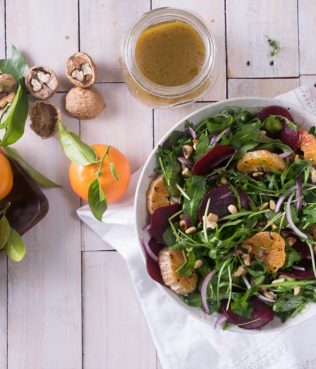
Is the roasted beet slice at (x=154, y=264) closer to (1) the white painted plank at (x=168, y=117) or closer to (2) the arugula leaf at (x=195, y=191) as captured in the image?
(2) the arugula leaf at (x=195, y=191)

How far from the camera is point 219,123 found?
2.83ft

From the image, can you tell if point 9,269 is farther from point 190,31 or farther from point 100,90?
point 190,31

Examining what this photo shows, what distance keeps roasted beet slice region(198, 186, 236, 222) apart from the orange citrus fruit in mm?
159

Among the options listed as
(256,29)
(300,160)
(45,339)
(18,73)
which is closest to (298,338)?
(300,160)

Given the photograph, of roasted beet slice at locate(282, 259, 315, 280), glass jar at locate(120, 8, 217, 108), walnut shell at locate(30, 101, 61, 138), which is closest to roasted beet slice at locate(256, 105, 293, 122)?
glass jar at locate(120, 8, 217, 108)

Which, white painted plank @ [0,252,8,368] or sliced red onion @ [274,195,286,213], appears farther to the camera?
white painted plank @ [0,252,8,368]

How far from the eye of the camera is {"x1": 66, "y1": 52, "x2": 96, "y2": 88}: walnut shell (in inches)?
37.6

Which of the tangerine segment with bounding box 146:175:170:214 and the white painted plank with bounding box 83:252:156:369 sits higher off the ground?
the tangerine segment with bounding box 146:175:170:214

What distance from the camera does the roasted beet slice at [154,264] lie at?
0.84m

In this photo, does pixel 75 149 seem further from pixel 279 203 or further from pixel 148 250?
pixel 279 203

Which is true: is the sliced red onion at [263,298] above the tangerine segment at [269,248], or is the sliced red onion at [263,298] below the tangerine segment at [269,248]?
below

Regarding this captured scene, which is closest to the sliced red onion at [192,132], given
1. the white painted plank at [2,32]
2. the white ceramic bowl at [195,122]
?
the white ceramic bowl at [195,122]

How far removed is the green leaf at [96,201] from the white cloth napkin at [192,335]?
7 centimetres

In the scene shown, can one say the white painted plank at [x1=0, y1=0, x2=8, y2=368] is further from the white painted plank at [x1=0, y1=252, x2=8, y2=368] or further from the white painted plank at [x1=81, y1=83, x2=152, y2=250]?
the white painted plank at [x1=81, y1=83, x2=152, y2=250]
